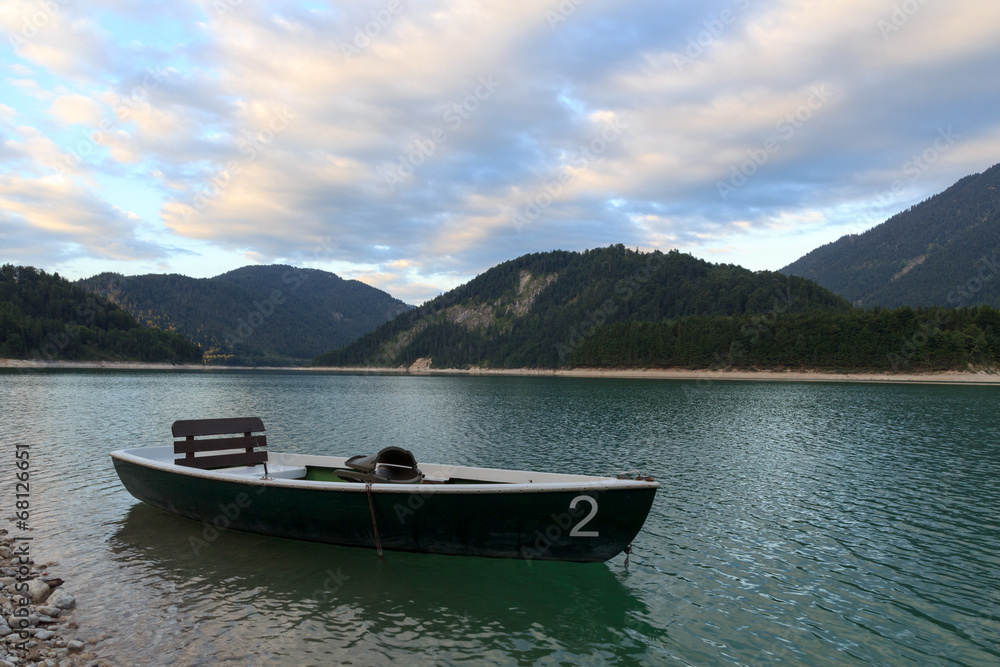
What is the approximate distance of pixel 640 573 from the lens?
37.6 feet

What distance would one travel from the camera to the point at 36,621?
29.4ft

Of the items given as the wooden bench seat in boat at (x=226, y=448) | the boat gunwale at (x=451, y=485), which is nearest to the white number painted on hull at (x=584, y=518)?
the boat gunwale at (x=451, y=485)

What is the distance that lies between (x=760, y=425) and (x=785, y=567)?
29.7 metres

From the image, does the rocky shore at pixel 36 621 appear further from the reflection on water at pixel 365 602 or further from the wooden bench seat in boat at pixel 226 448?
the wooden bench seat in boat at pixel 226 448

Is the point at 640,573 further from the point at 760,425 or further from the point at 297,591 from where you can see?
the point at 760,425

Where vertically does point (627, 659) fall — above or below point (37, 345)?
below

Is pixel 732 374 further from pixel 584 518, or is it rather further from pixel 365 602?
pixel 365 602

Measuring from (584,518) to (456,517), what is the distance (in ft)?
8.92

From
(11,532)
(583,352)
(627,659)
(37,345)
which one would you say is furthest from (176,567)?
(37,345)

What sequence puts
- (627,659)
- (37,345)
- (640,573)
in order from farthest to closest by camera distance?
1. (37,345)
2. (640,573)
3. (627,659)

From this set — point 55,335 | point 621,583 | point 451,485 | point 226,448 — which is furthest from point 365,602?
point 55,335

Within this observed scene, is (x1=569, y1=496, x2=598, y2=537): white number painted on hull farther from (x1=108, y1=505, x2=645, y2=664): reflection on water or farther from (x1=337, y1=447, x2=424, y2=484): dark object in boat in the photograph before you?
(x1=337, y1=447, x2=424, y2=484): dark object in boat

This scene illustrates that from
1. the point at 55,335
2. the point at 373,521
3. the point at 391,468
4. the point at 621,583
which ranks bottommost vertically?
the point at 621,583

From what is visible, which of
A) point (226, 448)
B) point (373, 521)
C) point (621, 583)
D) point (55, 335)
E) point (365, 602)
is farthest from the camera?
point (55, 335)
